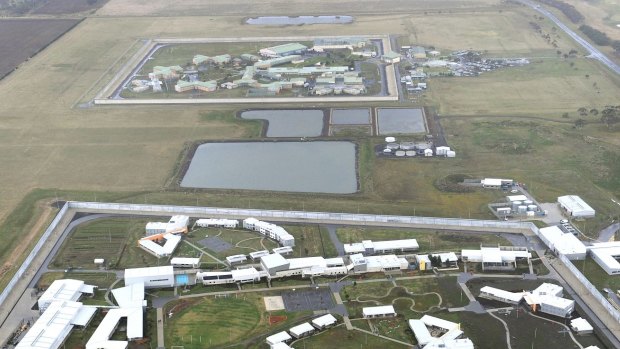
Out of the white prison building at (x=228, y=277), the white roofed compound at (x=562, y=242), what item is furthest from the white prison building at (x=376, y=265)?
the white roofed compound at (x=562, y=242)

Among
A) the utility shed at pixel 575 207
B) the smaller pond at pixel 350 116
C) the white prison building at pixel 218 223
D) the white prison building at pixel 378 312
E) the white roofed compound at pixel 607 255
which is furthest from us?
the smaller pond at pixel 350 116

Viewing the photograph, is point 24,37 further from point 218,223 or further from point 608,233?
point 608,233

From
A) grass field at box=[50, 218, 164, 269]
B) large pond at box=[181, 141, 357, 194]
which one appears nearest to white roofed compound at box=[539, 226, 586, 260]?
large pond at box=[181, 141, 357, 194]

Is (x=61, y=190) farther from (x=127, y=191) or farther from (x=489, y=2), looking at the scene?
(x=489, y=2)

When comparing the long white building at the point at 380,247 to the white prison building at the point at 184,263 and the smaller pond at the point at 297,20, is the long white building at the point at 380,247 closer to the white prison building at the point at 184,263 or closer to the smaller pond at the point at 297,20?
the white prison building at the point at 184,263

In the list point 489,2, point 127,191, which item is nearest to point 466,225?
point 127,191
